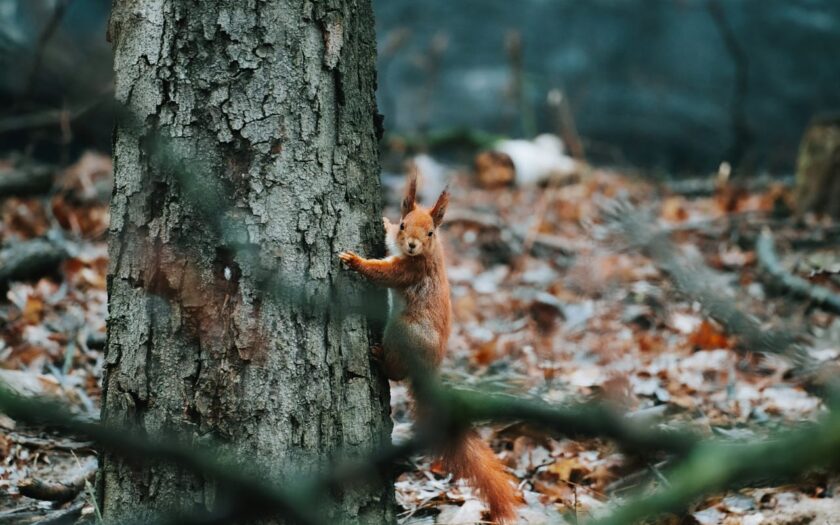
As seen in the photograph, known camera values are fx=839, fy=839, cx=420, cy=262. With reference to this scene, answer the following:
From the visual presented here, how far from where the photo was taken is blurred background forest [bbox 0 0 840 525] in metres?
2.37

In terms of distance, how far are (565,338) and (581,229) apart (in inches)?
116

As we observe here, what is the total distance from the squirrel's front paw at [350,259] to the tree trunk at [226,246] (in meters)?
0.05

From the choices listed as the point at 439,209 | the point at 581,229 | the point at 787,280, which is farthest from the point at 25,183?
the point at 581,229

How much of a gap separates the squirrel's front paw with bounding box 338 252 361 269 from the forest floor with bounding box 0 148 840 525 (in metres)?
0.54

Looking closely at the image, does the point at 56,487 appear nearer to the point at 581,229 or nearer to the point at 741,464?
the point at 581,229

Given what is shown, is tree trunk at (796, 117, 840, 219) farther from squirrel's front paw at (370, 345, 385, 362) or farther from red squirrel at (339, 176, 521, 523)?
squirrel's front paw at (370, 345, 385, 362)

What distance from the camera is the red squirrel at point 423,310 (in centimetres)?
221

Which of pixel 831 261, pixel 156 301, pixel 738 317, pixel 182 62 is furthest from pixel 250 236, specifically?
pixel 831 261

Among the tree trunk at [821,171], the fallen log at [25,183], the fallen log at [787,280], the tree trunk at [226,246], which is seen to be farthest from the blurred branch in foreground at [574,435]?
the tree trunk at [821,171]

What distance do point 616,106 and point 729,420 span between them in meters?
8.88

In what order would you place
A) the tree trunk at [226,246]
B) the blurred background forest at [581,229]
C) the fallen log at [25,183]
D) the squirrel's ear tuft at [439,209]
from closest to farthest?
the tree trunk at [226,246], the blurred background forest at [581,229], the squirrel's ear tuft at [439,209], the fallen log at [25,183]

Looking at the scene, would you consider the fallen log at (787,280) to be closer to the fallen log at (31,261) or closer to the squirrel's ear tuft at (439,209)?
the squirrel's ear tuft at (439,209)

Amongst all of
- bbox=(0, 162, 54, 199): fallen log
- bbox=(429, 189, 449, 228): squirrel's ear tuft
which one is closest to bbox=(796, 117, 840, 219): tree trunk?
bbox=(429, 189, 449, 228): squirrel's ear tuft

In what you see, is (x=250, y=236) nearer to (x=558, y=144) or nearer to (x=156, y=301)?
(x=156, y=301)
